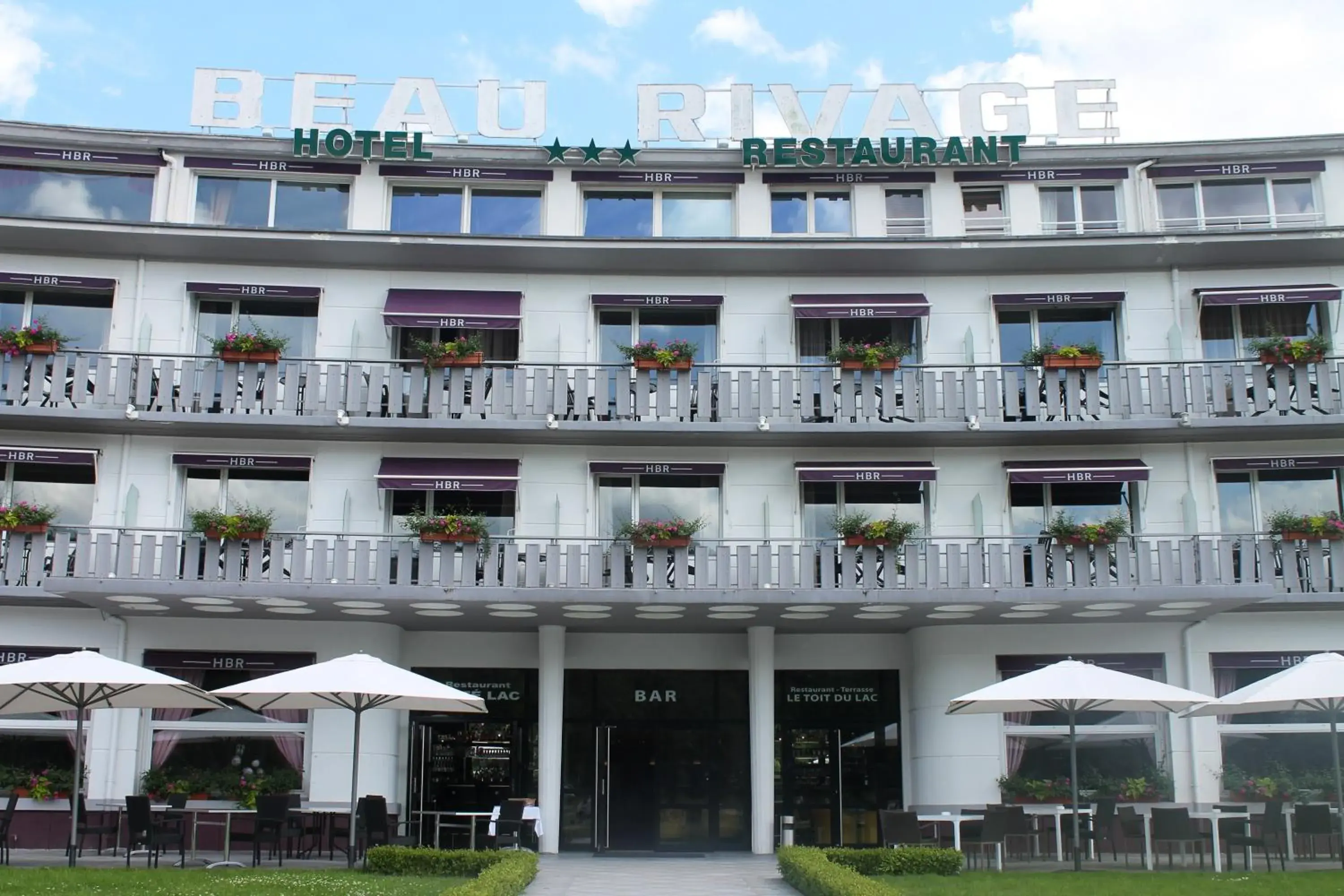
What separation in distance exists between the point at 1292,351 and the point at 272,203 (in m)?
17.1

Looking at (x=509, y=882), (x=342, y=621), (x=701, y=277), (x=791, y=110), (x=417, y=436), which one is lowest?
(x=509, y=882)

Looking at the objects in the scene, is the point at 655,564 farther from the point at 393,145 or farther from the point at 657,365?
the point at 393,145

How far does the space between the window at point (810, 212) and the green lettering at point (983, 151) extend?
226 centimetres

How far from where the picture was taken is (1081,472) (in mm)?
21703

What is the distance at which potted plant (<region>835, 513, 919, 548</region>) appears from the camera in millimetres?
20609

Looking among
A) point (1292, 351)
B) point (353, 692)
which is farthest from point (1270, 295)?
point (353, 692)

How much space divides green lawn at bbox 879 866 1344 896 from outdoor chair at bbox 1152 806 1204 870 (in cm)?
55

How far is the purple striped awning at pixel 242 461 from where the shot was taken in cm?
2194

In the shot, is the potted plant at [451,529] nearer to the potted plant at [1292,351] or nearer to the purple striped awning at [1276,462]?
the purple striped awning at [1276,462]

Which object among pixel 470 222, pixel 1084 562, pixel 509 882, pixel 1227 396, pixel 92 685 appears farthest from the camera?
pixel 470 222

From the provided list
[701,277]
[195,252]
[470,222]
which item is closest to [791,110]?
[701,277]

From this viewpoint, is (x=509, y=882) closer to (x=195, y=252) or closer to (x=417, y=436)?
(x=417, y=436)

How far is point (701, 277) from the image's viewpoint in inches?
913

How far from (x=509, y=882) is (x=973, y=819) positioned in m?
7.61
